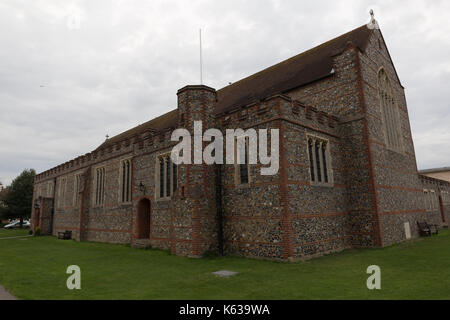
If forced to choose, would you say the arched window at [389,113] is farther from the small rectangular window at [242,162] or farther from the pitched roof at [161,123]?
the pitched roof at [161,123]

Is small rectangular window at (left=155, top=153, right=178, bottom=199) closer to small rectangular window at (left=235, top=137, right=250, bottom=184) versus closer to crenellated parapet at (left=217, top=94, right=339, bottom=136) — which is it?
crenellated parapet at (left=217, top=94, right=339, bottom=136)

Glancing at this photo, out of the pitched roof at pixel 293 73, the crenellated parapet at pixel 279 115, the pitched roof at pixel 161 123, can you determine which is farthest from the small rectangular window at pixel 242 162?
the pitched roof at pixel 161 123

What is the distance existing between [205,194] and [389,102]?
1343 cm

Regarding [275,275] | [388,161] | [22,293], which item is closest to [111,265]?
[22,293]

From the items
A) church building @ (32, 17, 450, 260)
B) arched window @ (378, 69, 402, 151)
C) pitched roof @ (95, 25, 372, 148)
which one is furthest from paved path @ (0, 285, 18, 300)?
arched window @ (378, 69, 402, 151)

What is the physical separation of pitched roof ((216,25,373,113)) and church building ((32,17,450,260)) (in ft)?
0.38

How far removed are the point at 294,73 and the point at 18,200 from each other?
45.5m

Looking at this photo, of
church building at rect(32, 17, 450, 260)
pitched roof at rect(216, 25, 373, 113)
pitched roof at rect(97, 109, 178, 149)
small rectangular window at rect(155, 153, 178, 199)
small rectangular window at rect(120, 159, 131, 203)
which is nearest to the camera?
church building at rect(32, 17, 450, 260)

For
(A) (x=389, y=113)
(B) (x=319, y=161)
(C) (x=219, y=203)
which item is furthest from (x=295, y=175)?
(A) (x=389, y=113)

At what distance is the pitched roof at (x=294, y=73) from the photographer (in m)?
16.5

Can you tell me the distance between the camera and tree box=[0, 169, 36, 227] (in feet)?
140

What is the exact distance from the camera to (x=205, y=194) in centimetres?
1278

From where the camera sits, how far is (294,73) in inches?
713

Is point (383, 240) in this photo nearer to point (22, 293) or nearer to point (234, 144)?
point (234, 144)
